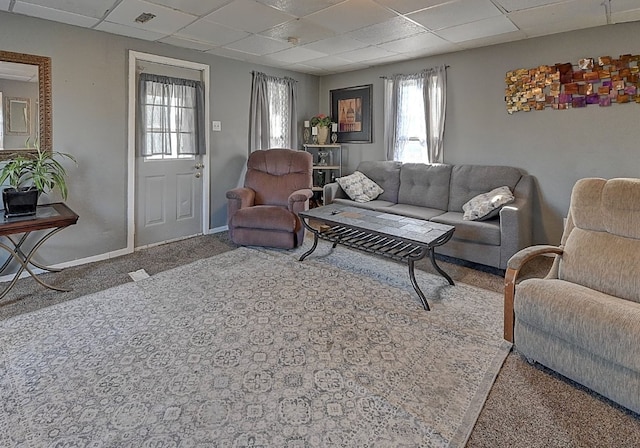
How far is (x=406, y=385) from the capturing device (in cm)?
192

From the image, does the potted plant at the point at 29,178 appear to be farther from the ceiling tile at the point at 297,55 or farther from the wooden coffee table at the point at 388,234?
the ceiling tile at the point at 297,55

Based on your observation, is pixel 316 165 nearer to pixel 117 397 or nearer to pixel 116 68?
pixel 116 68

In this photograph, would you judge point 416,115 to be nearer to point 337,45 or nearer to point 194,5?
point 337,45

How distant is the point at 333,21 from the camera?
11.1 ft

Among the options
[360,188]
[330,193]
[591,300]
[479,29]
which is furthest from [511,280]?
[330,193]

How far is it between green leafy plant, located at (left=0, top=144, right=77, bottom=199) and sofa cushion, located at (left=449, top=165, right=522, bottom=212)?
395cm

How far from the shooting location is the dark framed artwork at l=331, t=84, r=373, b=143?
557 cm

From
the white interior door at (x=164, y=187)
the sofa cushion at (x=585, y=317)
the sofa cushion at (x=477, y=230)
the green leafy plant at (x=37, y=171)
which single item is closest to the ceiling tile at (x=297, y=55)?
the white interior door at (x=164, y=187)

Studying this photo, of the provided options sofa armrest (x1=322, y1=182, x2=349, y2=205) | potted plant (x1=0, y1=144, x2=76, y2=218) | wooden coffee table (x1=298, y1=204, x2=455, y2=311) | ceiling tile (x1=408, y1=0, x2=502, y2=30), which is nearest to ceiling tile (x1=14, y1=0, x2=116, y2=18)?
potted plant (x1=0, y1=144, x2=76, y2=218)

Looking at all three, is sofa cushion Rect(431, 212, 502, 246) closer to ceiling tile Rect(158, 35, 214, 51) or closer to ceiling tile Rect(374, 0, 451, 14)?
ceiling tile Rect(374, 0, 451, 14)

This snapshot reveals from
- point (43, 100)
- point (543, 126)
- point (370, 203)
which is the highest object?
point (43, 100)

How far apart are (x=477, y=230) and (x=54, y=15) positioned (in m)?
4.29

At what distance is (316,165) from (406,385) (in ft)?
14.3

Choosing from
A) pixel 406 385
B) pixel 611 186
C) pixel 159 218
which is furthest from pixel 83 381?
pixel 611 186
